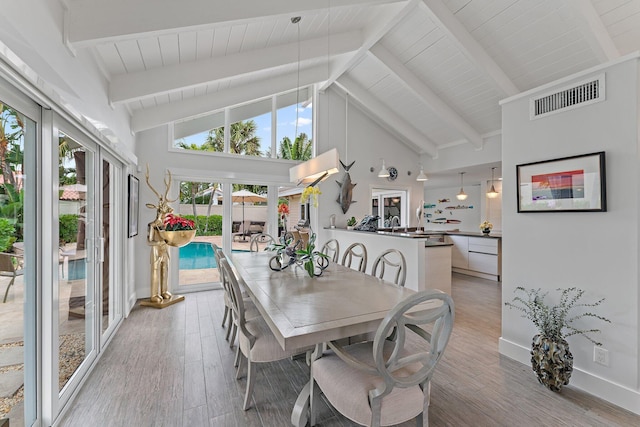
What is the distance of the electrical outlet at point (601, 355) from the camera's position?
77.1 inches

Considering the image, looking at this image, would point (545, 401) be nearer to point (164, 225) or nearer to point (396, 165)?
point (164, 225)

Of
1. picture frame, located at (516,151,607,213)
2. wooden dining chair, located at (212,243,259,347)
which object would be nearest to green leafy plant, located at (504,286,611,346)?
picture frame, located at (516,151,607,213)

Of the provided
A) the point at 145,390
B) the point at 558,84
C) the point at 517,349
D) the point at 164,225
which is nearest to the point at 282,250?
the point at 145,390

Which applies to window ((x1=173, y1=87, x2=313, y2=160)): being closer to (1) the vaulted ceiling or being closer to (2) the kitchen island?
(1) the vaulted ceiling

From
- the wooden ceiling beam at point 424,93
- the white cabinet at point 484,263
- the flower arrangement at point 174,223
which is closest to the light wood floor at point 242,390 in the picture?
the flower arrangement at point 174,223

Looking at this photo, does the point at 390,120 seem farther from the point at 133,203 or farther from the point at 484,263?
the point at 133,203

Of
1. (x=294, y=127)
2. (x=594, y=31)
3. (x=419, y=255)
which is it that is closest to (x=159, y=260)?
(x=294, y=127)

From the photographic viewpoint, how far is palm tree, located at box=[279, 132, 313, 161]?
5.47 metres

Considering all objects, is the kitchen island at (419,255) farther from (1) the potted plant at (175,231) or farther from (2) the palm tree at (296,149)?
(1) the potted plant at (175,231)

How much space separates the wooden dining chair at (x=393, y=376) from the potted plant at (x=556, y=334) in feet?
4.10

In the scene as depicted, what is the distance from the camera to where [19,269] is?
1.46 meters

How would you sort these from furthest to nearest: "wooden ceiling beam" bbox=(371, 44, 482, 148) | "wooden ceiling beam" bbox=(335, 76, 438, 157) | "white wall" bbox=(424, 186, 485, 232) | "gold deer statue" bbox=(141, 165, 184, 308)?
"white wall" bbox=(424, 186, 485, 232) → "wooden ceiling beam" bbox=(335, 76, 438, 157) → "wooden ceiling beam" bbox=(371, 44, 482, 148) → "gold deer statue" bbox=(141, 165, 184, 308)

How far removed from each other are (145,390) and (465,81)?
520 centimetres

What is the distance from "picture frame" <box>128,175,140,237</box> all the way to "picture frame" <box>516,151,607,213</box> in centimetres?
430
